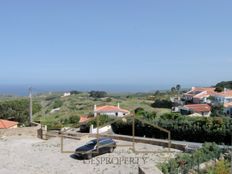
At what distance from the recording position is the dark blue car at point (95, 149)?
1705 centimetres

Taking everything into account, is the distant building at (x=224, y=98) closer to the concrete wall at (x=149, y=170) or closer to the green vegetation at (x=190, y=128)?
the green vegetation at (x=190, y=128)

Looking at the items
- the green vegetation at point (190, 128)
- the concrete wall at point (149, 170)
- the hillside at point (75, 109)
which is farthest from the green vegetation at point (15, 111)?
the concrete wall at point (149, 170)

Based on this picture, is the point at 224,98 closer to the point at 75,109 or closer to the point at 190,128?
the point at 75,109

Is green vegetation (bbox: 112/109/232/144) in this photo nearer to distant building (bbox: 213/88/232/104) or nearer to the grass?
the grass

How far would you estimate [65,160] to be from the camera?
675 inches

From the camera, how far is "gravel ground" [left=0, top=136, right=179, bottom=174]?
15375mm

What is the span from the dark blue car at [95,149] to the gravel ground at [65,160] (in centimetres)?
29

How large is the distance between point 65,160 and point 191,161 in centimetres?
662

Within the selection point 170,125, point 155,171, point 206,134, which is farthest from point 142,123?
point 155,171

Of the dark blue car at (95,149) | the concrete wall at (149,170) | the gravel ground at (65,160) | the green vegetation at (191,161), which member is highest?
the concrete wall at (149,170)

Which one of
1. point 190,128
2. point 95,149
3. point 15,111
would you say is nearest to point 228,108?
point 15,111

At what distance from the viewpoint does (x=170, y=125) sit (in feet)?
76.0

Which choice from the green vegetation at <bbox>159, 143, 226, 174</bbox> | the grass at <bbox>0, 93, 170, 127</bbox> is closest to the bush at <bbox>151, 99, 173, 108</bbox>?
the grass at <bbox>0, 93, 170, 127</bbox>

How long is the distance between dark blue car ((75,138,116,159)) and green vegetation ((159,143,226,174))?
4.78 metres
